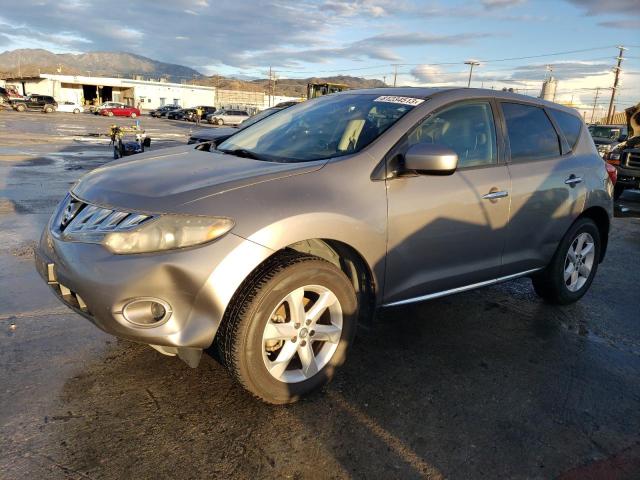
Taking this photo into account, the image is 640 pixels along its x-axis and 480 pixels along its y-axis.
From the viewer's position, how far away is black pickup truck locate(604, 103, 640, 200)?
11.3m

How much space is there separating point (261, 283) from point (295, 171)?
2.18 feet

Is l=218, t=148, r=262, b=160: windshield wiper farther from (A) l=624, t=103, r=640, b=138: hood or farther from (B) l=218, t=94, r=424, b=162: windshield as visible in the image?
(A) l=624, t=103, r=640, b=138: hood

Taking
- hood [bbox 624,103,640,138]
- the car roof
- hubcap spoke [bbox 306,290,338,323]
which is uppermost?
hood [bbox 624,103,640,138]

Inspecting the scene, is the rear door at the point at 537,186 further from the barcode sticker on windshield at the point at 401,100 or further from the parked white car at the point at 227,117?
the parked white car at the point at 227,117

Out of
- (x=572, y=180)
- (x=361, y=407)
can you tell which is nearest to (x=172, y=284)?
(x=361, y=407)

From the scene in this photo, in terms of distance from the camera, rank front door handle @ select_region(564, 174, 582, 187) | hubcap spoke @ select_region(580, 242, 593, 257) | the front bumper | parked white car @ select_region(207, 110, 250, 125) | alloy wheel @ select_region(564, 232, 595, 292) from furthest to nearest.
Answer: parked white car @ select_region(207, 110, 250, 125)
hubcap spoke @ select_region(580, 242, 593, 257)
alloy wheel @ select_region(564, 232, 595, 292)
front door handle @ select_region(564, 174, 582, 187)
the front bumper

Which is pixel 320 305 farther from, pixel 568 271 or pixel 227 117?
pixel 227 117

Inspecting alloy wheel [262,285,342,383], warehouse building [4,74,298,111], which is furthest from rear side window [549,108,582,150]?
warehouse building [4,74,298,111]

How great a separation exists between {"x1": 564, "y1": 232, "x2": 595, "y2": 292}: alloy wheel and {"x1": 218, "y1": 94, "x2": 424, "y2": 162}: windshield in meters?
2.07

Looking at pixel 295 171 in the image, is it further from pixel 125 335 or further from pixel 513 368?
pixel 513 368

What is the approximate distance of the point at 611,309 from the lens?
4.51 m

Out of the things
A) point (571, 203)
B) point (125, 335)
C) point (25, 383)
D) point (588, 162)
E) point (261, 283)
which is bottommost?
point (25, 383)

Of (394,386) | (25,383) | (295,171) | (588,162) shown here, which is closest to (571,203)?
(588,162)

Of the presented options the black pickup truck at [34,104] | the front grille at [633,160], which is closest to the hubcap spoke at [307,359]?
the front grille at [633,160]
